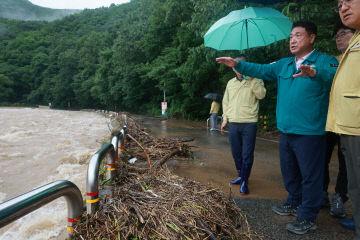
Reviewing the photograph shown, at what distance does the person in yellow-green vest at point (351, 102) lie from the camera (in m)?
1.88

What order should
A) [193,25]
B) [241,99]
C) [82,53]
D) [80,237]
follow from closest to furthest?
[80,237] → [241,99] → [193,25] → [82,53]

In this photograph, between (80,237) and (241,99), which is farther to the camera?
(241,99)

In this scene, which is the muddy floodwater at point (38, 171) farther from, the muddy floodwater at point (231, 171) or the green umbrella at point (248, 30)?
the green umbrella at point (248, 30)

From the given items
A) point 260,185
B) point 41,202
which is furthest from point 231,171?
point 41,202

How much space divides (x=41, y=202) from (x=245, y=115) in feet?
9.27

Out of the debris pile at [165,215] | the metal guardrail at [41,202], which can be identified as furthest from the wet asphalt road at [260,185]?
the metal guardrail at [41,202]

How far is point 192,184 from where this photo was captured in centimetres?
286

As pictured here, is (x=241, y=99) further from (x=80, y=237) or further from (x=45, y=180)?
(x=45, y=180)

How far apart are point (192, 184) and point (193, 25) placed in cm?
1063

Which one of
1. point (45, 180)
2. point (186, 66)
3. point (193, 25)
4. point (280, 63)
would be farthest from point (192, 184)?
point (186, 66)

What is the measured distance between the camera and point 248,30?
389cm

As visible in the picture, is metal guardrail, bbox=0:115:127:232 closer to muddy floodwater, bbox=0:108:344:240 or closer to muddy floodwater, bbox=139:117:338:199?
muddy floodwater, bbox=0:108:344:240

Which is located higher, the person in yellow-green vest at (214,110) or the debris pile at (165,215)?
the person in yellow-green vest at (214,110)

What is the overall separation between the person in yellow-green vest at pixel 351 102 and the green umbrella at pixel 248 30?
1824 mm
